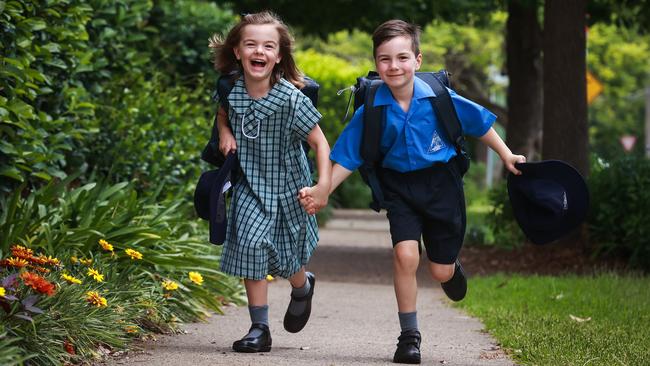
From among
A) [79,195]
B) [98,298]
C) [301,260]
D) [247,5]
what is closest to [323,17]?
[247,5]

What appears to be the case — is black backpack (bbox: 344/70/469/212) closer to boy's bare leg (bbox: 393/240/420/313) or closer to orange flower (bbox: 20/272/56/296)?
boy's bare leg (bbox: 393/240/420/313)

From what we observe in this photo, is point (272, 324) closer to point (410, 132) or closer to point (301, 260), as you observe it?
point (301, 260)

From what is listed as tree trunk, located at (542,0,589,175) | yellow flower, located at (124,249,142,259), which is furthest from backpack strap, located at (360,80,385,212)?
tree trunk, located at (542,0,589,175)

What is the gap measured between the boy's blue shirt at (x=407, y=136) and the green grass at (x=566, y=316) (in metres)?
1.04

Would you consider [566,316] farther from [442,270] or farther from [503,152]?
[503,152]

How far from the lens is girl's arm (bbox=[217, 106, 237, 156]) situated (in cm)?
560

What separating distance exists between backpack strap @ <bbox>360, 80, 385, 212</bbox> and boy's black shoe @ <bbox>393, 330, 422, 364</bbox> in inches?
25.2

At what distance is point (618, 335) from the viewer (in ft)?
19.7

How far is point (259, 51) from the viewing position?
552cm

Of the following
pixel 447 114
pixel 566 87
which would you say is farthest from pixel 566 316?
pixel 566 87

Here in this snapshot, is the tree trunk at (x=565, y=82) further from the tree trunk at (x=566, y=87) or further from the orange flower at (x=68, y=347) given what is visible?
the orange flower at (x=68, y=347)

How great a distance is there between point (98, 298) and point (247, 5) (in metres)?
9.47

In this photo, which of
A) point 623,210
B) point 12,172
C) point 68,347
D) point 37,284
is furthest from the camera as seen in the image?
point 623,210

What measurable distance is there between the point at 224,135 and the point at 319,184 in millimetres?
565
